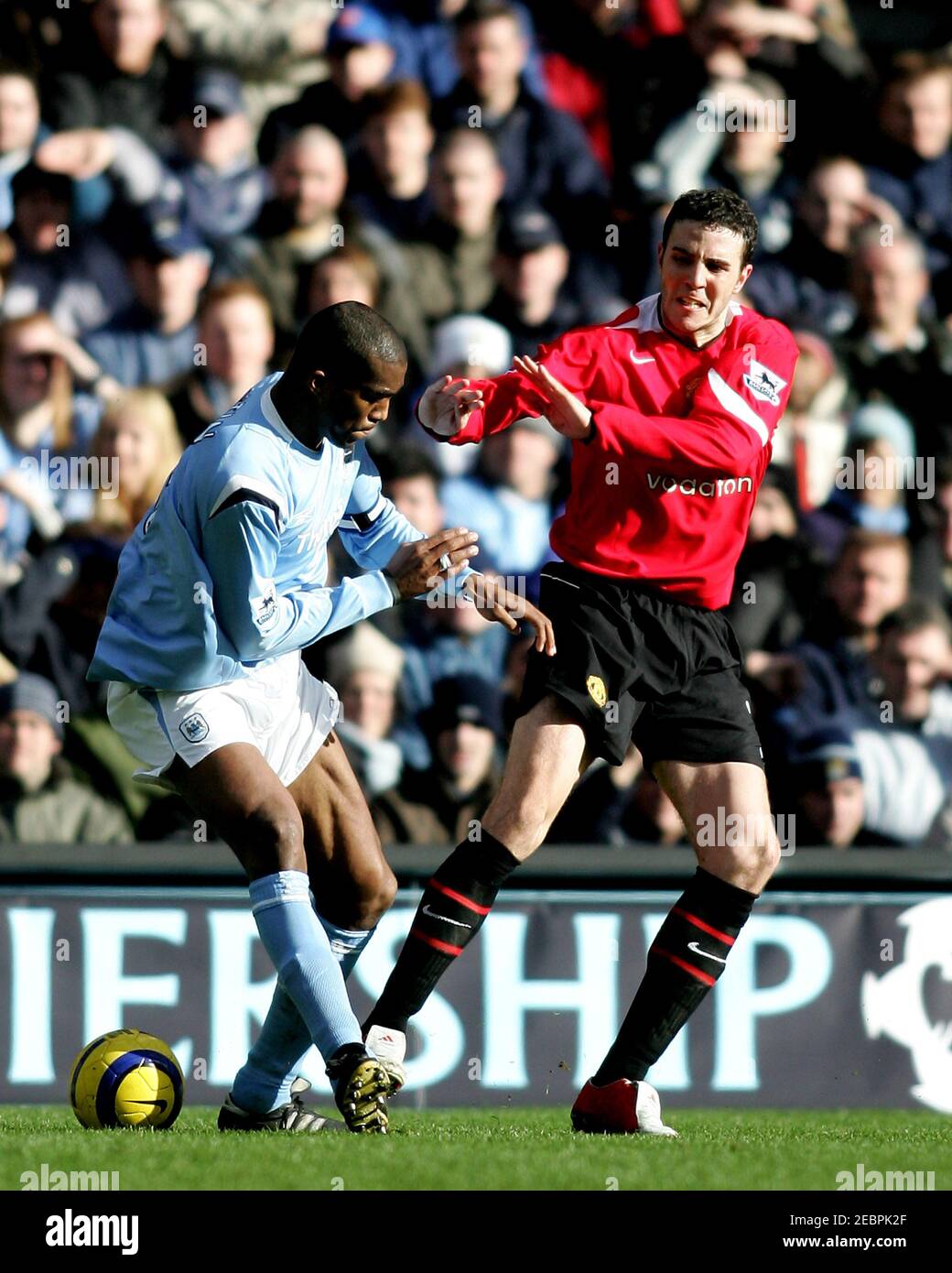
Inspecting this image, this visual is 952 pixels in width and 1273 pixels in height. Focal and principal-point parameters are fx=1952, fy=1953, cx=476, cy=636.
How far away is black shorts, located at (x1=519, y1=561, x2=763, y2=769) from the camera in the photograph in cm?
478

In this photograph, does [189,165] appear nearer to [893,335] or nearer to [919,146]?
[893,335]

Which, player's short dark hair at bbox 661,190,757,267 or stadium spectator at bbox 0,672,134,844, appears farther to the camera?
stadium spectator at bbox 0,672,134,844

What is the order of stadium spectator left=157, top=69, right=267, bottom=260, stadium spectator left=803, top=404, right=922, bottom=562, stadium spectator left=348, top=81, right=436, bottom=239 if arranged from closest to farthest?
stadium spectator left=803, top=404, right=922, bottom=562 < stadium spectator left=157, top=69, right=267, bottom=260 < stadium spectator left=348, top=81, right=436, bottom=239

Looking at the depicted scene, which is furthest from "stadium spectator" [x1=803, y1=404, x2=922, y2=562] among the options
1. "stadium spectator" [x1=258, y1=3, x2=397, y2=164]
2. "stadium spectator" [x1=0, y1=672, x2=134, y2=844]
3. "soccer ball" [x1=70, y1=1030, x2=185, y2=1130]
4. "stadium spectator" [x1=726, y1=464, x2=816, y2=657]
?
"soccer ball" [x1=70, y1=1030, x2=185, y2=1130]

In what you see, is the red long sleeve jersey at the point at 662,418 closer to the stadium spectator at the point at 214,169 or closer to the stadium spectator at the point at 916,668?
the stadium spectator at the point at 916,668

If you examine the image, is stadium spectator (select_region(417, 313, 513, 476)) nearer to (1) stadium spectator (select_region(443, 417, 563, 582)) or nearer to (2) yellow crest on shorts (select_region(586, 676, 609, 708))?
(1) stadium spectator (select_region(443, 417, 563, 582))

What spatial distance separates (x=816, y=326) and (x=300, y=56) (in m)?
2.54

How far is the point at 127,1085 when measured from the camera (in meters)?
4.86

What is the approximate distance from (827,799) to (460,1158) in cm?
369

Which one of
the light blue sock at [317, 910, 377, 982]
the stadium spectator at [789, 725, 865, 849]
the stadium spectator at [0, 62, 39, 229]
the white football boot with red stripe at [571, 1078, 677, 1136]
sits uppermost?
the stadium spectator at [0, 62, 39, 229]

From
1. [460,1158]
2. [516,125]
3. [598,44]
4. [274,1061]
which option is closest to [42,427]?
[516,125]

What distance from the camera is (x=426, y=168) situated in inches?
327

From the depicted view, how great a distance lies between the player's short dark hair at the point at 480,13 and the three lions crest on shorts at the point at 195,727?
4.77 meters
